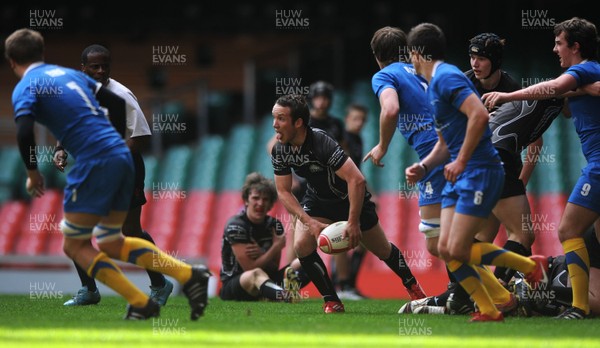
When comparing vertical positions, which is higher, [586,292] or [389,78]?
[389,78]

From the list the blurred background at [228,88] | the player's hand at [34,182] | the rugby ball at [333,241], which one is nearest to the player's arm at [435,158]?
the rugby ball at [333,241]

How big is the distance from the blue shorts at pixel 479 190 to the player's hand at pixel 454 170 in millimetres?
181

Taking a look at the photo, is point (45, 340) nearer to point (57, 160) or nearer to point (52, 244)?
point (57, 160)

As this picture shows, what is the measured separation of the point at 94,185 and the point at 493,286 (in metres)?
2.90

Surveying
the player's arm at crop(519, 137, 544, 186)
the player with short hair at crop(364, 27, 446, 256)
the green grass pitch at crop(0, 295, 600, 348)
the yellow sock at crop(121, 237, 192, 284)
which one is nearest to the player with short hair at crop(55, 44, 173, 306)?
the green grass pitch at crop(0, 295, 600, 348)

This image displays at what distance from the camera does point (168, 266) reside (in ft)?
23.0

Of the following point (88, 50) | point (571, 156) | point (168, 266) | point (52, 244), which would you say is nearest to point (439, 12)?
point (571, 156)

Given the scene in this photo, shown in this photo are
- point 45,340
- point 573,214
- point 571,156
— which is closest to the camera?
point 45,340

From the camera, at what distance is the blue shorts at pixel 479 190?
6.80m

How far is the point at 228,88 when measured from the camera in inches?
822

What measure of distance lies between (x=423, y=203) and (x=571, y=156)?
827 centimetres

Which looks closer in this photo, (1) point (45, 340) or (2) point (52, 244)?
(1) point (45, 340)

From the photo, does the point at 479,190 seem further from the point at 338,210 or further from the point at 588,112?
the point at 338,210

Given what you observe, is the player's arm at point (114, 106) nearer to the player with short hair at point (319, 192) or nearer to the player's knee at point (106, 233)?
the player's knee at point (106, 233)
